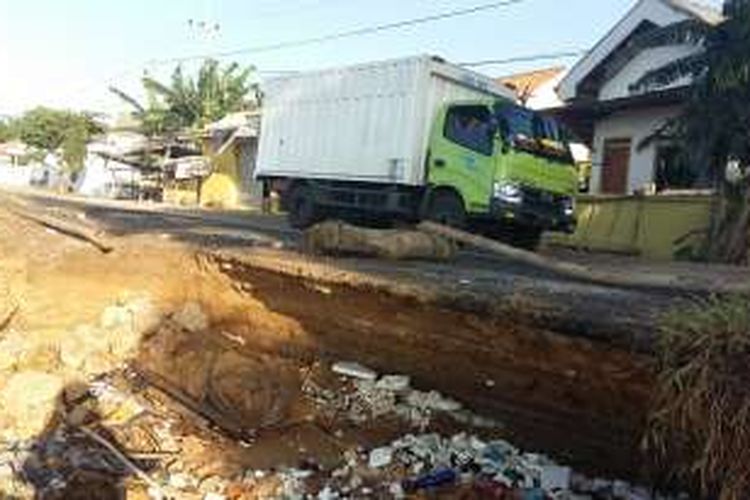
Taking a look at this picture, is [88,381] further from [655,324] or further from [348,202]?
[348,202]

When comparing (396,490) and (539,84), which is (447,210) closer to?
(396,490)

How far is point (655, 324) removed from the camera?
7086mm

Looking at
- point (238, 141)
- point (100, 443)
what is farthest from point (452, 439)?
point (238, 141)

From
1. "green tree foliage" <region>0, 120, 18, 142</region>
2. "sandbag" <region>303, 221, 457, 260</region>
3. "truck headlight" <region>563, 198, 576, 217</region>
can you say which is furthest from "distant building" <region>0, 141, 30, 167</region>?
"sandbag" <region>303, 221, 457, 260</region>

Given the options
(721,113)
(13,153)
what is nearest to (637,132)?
(721,113)

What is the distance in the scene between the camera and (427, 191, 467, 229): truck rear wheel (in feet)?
55.0

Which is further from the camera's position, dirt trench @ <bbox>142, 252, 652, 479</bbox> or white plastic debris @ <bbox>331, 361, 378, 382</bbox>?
white plastic debris @ <bbox>331, 361, 378, 382</bbox>

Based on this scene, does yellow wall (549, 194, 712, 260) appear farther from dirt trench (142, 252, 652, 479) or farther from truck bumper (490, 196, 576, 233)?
dirt trench (142, 252, 652, 479)

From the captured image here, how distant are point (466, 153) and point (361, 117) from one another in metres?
3.05

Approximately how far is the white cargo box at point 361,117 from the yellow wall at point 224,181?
60.7 ft

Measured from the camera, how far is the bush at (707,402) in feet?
19.7

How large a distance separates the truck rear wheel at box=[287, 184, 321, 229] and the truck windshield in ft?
15.3

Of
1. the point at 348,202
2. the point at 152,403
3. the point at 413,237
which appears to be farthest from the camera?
the point at 348,202

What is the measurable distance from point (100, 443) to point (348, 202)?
1012 cm
